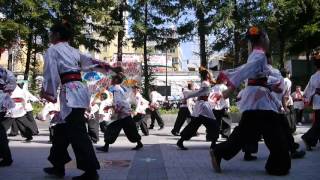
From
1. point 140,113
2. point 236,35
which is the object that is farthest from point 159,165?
point 236,35

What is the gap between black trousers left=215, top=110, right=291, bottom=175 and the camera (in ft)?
25.6

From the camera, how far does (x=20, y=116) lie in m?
14.3

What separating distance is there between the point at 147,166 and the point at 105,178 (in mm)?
1512

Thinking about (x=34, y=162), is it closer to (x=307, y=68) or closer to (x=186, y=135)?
(x=186, y=135)

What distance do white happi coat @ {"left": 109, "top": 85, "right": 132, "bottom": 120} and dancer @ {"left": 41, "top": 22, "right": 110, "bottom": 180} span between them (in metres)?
3.95

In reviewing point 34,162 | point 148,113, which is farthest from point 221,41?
point 34,162

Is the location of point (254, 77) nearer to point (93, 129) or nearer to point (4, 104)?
point (4, 104)

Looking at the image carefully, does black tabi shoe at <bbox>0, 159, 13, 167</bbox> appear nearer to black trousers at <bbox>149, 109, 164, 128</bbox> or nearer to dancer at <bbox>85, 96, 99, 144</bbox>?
dancer at <bbox>85, 96, 99, 144</bbox>

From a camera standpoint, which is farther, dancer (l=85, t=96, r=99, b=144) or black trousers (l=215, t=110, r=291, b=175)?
dancer (l=85, t=96, r=99, b=144)

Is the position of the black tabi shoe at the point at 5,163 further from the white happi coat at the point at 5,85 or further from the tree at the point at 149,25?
the tree at the point at 149,25

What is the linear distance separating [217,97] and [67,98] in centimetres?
664

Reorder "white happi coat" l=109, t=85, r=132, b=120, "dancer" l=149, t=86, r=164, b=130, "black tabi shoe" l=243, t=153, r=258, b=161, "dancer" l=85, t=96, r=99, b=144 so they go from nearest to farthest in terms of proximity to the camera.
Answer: "black tabi shoe" l=243, t=153, r=258, b=161 < "white happi coat" l=109, t=85, r=132, b=120 < "dancer" l=85, t=96, r=99, b=144 < "dancer" l=149, t=86, r=164, b=130

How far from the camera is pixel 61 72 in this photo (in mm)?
7516

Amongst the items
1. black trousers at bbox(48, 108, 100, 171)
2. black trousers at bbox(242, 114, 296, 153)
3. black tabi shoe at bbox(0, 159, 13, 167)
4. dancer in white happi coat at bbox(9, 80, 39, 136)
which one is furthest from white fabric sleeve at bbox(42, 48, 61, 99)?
dancer in white happi coat at bbox(9, 80, 39, 136)
